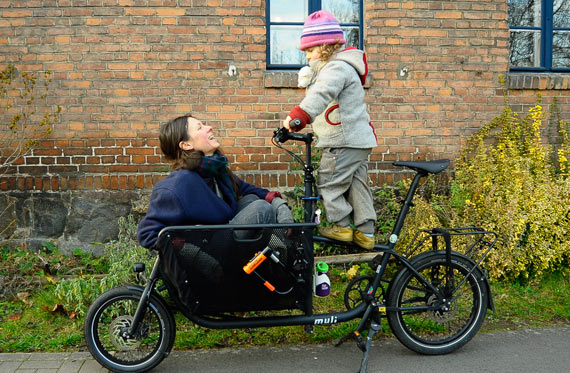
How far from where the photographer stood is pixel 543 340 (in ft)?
12.4

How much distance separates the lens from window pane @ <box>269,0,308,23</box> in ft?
19.7

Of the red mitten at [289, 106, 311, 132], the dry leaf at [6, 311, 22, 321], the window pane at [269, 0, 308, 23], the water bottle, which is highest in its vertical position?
the window pane at [269, 0, 308, 23]

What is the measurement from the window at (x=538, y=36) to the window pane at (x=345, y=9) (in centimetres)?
183

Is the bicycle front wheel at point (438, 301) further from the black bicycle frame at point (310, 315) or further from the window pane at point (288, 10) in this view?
the window pane at point (288, 10)

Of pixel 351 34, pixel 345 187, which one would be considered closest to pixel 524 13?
pixel 351 34

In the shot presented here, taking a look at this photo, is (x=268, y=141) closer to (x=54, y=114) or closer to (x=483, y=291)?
(x=54, y=114)

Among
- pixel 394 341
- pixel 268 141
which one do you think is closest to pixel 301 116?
pixel 394 341

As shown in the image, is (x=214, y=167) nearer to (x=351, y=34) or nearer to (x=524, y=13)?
(x=351, y=34)

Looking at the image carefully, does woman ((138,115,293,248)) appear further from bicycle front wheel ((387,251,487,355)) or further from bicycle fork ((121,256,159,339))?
bicycle front wheel ((387,251,487,355))

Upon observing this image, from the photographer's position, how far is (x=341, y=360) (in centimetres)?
349

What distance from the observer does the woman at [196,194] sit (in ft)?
10.1

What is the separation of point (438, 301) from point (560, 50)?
440 cm

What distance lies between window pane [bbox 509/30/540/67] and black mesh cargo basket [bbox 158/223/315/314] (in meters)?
4.51

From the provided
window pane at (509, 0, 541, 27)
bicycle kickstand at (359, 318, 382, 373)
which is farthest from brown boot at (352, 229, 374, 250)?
window pane at (509, 0, 541, 27)
